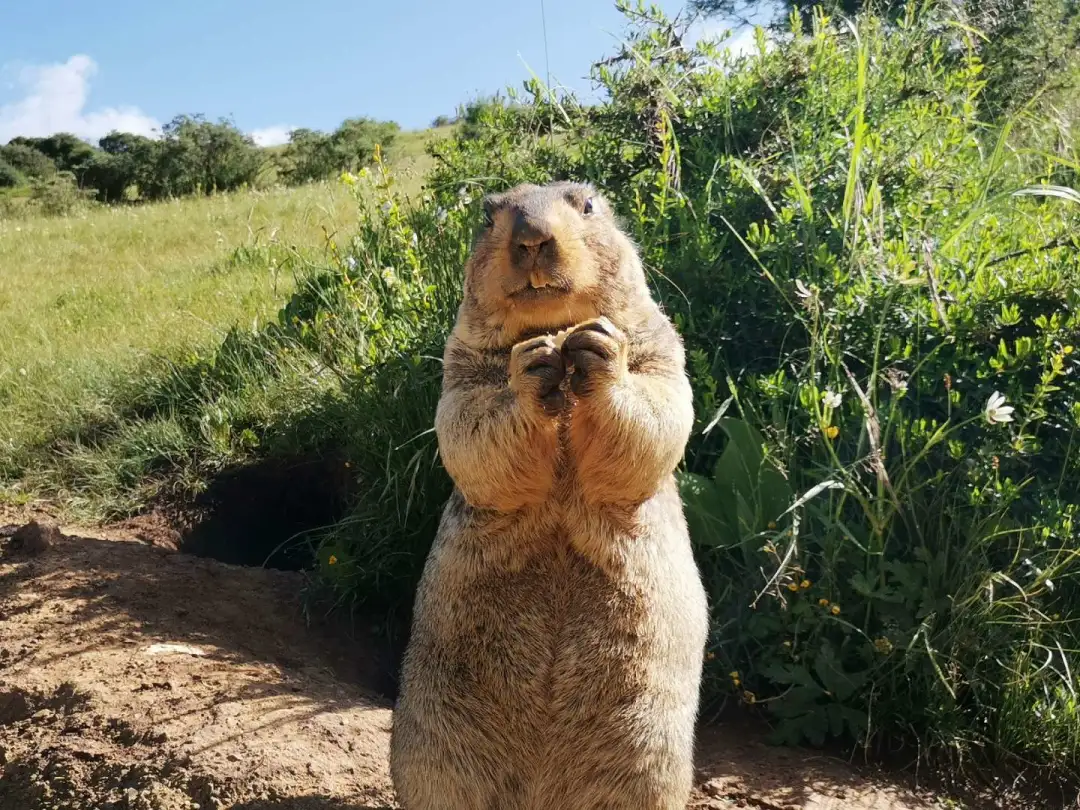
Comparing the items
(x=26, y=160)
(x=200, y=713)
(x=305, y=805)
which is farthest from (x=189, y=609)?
(x=26, y=160)

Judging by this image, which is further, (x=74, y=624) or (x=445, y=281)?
(x=445, y=281)

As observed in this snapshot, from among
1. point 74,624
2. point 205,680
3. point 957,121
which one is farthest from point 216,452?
point 957,121

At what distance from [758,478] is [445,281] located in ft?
7.00

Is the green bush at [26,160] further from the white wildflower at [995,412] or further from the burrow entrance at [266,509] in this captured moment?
the white wildflower at [995,412]

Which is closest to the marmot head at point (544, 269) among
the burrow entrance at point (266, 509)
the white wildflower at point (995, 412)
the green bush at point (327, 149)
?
the white wildflower at point (995, 412)

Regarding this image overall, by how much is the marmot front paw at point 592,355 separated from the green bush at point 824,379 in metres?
1.14

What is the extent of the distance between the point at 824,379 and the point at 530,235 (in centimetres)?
209

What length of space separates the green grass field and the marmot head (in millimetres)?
2644

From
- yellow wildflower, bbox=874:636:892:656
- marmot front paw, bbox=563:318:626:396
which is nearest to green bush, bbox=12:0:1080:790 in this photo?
yellow wildflower, bbox=874:636:892:656

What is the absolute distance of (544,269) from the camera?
8.73 feet

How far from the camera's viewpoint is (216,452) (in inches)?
241

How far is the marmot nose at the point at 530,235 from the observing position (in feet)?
8.59

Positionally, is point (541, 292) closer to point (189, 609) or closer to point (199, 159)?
point (189, 609)

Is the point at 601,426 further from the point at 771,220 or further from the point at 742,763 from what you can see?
the point at 771,220
